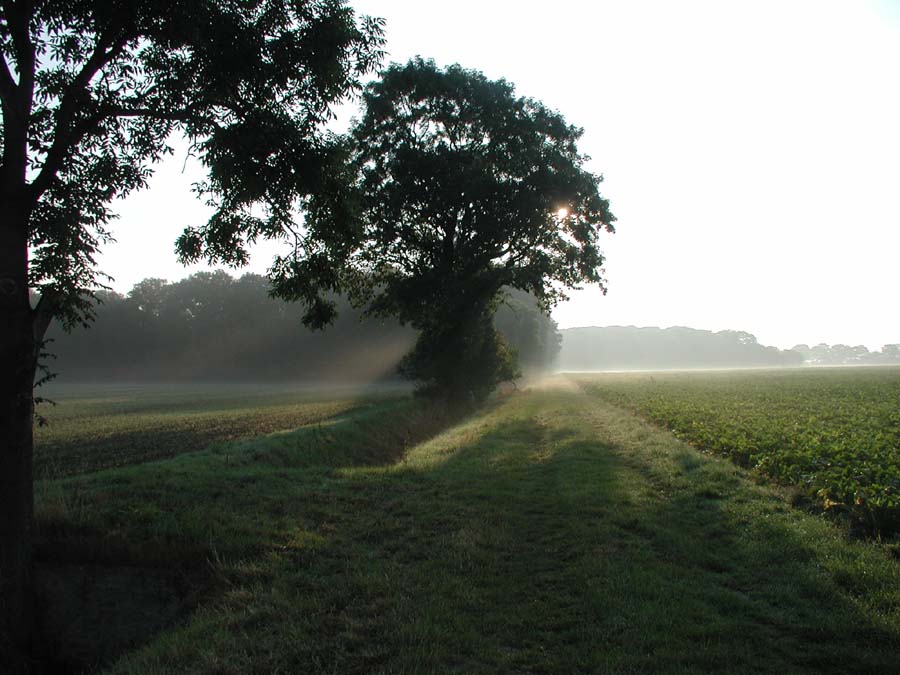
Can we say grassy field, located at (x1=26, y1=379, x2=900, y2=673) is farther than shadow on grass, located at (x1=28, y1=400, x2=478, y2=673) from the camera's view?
No

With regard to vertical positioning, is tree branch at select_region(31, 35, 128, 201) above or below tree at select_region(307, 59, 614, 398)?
below

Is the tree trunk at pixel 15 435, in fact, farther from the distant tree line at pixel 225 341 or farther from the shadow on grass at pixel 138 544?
the distant tree line at pixel 225 341

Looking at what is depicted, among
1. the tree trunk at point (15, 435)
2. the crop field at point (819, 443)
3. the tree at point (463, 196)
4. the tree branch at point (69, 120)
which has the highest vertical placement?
the tree at point (463, 196)

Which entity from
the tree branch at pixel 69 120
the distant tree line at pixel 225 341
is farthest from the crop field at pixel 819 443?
the distant tree line at pixel 225 341

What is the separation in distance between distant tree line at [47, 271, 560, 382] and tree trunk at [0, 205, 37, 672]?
7316cm

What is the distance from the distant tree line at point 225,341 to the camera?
3287 inches

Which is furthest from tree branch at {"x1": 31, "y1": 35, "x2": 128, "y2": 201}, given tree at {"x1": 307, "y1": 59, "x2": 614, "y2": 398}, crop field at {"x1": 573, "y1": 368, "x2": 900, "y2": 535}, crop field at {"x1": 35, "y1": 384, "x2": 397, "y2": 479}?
tree at {"x1": 307, "y1": 59, "x2": 614, "y2": 398}

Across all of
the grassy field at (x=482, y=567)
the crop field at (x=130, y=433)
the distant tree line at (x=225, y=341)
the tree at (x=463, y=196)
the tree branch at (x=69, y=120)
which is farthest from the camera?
the distant tree line at (x=225, y=341)

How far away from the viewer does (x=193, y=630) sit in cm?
481

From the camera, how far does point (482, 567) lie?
620 centimetres

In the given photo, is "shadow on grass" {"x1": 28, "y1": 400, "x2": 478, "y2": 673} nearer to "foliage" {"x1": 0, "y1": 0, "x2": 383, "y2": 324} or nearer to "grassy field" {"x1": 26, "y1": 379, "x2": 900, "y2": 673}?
"grassy field" {"x1": 26, "y1": 379, "x2": 900, "y2": 673}

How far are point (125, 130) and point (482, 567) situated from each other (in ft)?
24.4

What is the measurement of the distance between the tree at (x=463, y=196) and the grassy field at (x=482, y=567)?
14829 millimetres

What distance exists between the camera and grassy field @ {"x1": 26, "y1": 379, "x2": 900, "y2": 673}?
4.27 meters
